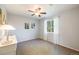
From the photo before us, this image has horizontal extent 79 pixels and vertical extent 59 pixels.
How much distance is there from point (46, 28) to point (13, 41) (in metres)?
0.71

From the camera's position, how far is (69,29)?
77.4 inches

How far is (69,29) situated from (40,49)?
0.67 metres

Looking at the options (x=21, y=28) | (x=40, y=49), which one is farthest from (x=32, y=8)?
(x=40, y=49)

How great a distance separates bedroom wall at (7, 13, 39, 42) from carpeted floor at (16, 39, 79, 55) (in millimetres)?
102

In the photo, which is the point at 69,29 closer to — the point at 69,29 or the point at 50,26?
the point at 69,29

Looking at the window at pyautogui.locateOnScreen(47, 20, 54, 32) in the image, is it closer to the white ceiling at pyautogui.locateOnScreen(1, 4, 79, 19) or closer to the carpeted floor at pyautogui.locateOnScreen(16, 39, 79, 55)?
the white ceiling at pyautogui.locateOnScreen(1, 4, 79, 19)

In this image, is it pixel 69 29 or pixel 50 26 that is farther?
pixel 50 26
